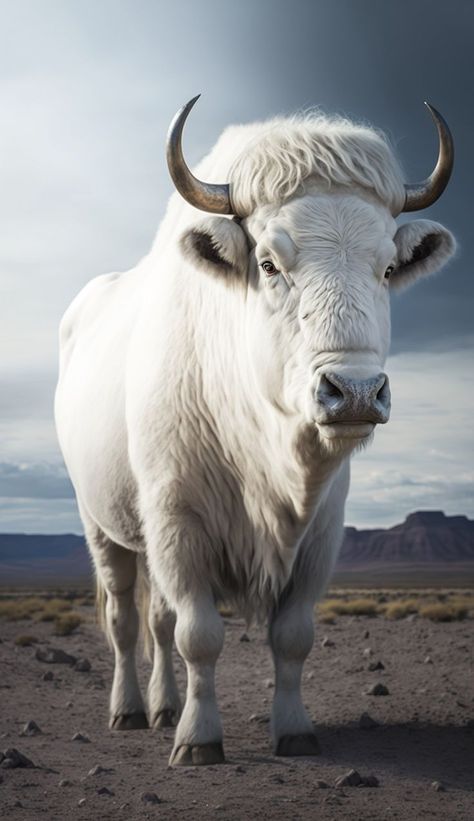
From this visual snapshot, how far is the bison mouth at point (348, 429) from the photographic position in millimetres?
4633

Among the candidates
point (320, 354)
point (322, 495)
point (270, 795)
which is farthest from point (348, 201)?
point (270, 795)

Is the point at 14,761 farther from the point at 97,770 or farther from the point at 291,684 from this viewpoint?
the point at 291,684

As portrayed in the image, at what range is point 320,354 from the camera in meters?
4.71

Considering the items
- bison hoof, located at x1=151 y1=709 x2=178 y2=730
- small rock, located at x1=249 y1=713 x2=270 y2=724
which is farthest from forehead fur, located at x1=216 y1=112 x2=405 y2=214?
bison hoof, located at x1=151 y1=709 x2=178 y2=730

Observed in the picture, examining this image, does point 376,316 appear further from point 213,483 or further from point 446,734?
point 446,734

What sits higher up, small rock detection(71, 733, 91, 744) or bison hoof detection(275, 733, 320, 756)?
bison hoof detection(275, 733, 320, 756)

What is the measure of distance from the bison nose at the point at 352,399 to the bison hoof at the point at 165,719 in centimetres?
387

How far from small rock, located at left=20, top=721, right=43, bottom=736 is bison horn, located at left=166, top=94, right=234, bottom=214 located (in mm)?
3931

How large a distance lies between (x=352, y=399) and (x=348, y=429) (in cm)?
18

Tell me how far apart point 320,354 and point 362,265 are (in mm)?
539

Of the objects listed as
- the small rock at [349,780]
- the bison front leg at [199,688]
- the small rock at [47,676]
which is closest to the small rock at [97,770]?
the bison front leg at [199,688]

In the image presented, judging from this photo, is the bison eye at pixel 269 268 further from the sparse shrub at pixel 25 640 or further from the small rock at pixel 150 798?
the sparse shrub at pixel 25 640

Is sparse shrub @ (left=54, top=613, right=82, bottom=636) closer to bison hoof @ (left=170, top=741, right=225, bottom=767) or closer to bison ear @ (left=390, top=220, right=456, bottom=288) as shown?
bison hoof @ (left=170, top=741, right=225, bottom=767)

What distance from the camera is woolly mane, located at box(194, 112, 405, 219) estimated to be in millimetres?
5270
